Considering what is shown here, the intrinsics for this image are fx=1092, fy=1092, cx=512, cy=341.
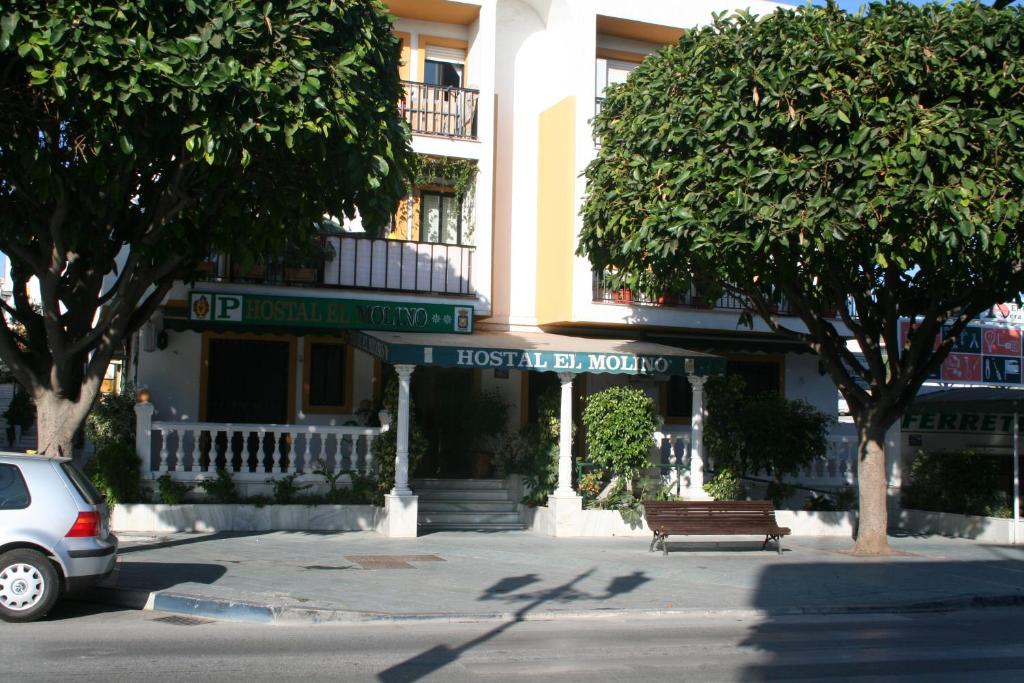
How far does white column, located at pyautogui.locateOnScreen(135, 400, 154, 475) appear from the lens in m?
16.4

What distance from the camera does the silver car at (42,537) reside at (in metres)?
9.69

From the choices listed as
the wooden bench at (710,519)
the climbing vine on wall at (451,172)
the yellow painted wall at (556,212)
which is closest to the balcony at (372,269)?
the climbing vine on wall at (451,172)

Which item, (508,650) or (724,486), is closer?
(508,650)

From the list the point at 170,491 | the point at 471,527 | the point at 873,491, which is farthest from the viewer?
the point at 471,527

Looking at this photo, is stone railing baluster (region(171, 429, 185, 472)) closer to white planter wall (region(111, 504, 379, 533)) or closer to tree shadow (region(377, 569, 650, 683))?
white planter wall (region(111, 504, 379, 533))

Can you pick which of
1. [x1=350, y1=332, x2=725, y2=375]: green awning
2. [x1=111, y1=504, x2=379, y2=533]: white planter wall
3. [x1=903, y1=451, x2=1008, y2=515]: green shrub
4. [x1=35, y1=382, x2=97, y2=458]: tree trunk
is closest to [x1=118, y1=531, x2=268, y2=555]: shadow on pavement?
[x1=111, y1=504, x2=379, y2=533]: white planter wall

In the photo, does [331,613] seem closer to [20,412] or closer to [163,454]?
[163,454]

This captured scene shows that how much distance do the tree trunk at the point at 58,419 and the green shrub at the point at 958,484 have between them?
14.5m

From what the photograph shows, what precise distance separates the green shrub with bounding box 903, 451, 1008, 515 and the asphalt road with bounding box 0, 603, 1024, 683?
26.7ft

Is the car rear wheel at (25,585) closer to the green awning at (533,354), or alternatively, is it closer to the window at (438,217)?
the green awning at (533,354)

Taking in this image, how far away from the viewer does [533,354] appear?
17469 millimetres

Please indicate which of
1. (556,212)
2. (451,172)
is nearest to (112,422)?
(451,172)

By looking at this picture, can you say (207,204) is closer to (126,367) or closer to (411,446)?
(411,446)

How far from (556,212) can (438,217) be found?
223 centimetres
